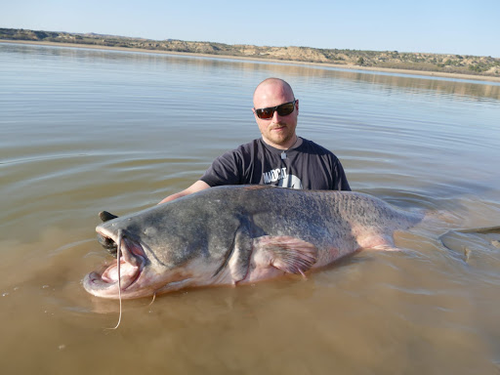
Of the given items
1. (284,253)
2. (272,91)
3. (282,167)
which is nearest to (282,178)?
(282,167)

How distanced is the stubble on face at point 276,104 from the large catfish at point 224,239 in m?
0.73

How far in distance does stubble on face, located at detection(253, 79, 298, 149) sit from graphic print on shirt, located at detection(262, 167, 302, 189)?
33 cm

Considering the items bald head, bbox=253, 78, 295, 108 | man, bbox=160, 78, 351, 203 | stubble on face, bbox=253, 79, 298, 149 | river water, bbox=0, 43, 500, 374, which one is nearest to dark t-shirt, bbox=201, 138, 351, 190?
man, bbox=160, 78, 351, 203

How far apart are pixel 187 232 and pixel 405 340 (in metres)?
1.72

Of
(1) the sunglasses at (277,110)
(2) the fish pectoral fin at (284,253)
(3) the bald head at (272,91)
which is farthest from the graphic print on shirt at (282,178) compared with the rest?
(2) the fish pectoral fin at (284,253)

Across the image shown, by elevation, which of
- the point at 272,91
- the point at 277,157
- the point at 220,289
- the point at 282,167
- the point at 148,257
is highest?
the point at 272,91

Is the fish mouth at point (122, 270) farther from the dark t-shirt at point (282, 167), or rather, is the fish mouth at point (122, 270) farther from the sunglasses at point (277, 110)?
the sunglasses at point (277, 110)

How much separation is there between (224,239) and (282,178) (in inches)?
54.3

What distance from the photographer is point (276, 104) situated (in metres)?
4.01

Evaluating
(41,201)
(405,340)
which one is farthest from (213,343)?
(41,201)

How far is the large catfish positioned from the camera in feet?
Result: 8.92

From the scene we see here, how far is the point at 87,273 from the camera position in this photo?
3.12 metres

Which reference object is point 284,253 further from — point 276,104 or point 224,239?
point 276,104

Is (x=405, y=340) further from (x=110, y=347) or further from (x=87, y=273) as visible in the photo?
(x=87, y=273)
